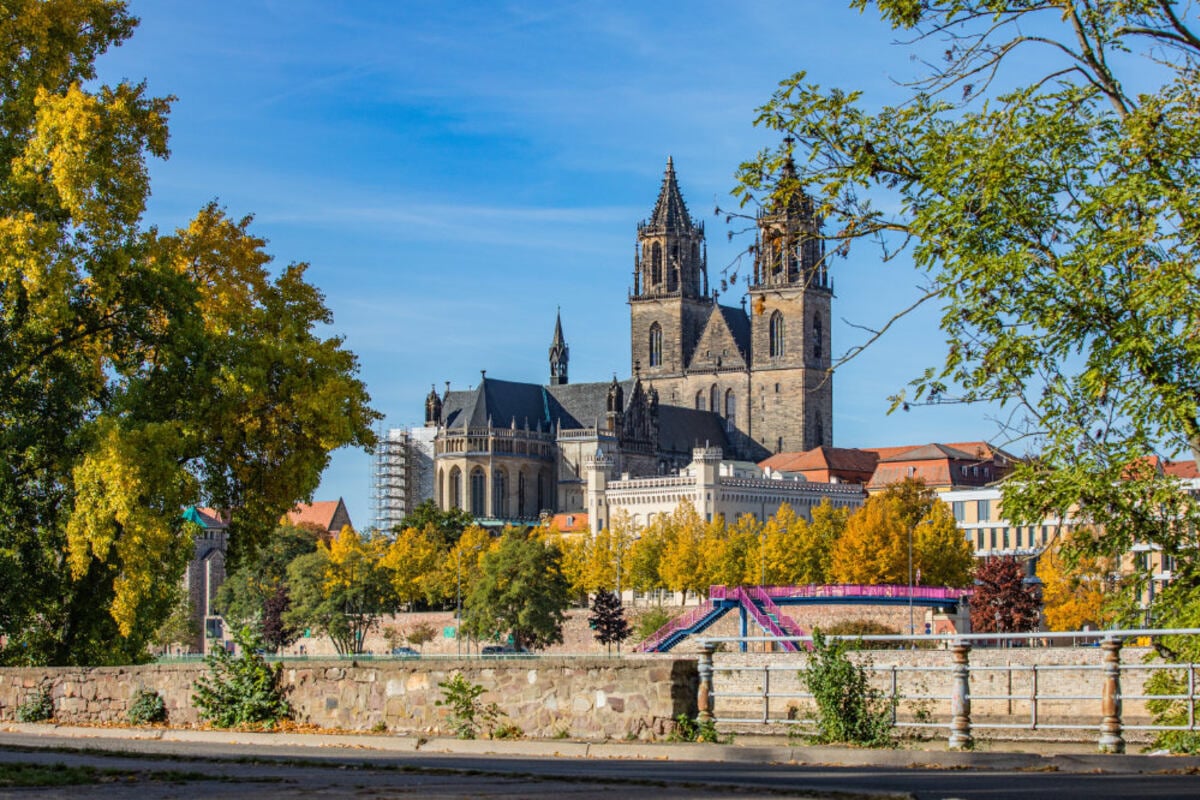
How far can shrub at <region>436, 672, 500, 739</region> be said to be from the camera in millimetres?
16375

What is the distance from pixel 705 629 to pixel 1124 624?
68.1m

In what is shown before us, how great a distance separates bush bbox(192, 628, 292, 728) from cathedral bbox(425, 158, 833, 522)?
12953 cm

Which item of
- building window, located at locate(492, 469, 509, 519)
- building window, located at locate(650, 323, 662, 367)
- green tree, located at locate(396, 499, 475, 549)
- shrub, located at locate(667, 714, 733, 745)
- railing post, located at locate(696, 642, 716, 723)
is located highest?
building window, located at locate(650, 323, 662, 367)

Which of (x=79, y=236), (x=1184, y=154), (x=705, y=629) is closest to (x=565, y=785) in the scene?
(x=1184, y=154)

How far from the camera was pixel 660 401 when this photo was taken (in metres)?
178

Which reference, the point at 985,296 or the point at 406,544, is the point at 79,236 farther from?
the point at 406,544

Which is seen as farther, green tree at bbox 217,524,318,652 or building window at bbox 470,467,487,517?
building window at bbox 470,467,487,517

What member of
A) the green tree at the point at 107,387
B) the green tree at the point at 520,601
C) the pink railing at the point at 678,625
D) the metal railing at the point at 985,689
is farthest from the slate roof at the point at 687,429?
the green tree at the point at 107,387

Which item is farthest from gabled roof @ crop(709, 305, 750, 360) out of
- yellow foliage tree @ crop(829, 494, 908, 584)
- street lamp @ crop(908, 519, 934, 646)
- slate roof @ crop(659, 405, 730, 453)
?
yellow foliage tree @ crop(829, 494, 908, 584)

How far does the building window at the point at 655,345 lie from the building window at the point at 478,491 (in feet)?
92.4

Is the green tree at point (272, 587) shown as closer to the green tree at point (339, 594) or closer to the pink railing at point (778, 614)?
the green tree at point (339, 594)

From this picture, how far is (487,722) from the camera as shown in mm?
16422

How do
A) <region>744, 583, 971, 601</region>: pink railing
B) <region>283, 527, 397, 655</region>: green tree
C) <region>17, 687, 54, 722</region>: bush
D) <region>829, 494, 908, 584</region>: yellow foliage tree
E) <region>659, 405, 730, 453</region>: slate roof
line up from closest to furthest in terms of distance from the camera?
<region>17, 687, 54, 722</region>: bush
<region>744, 583, 971, 601</region>: pink railing
<region>829, 494, 908, 584</region>: yellow foliage tree
<region>283, 527, 397, 655</region>: green tree
<region>659, 405, 730, 453</region>: slate roof

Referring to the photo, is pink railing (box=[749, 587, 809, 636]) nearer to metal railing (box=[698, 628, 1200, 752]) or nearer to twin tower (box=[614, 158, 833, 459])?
metal railing (box=[698, 628, 1200, 752])
